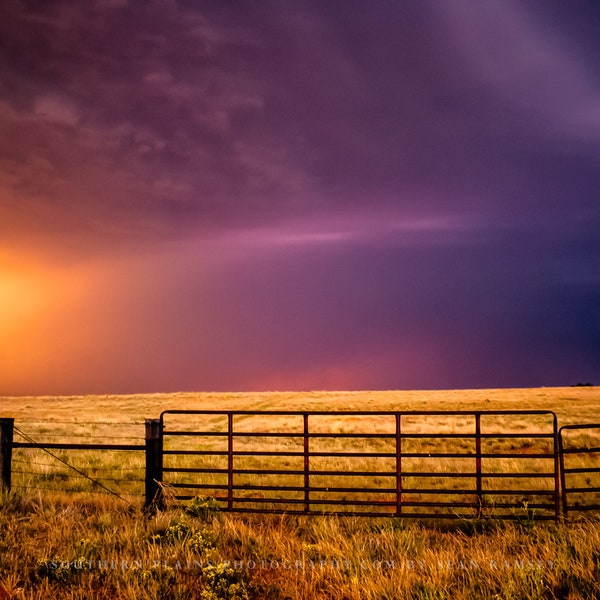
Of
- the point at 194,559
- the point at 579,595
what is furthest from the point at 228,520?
the point at 579,595

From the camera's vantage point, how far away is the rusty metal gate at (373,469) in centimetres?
883

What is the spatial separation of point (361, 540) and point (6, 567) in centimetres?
441

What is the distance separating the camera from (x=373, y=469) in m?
15.7

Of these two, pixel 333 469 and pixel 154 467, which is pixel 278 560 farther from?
pixel 333 469

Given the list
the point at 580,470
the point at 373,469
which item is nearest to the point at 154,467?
the point at 580,470

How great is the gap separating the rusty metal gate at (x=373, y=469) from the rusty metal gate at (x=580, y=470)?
306mm

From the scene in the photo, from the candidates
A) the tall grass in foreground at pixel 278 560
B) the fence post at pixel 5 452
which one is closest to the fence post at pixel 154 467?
the tall grass in foreground at pixel 278 560

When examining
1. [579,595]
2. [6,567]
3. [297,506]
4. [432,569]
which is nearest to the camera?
[579,595]

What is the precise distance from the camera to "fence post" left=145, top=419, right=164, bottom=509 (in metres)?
8.91

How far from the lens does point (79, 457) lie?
716 inches

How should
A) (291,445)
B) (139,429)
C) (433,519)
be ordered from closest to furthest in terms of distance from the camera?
(433,519) → (291,445) → (139,429)

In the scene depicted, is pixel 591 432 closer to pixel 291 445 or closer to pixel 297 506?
pixel 291 445

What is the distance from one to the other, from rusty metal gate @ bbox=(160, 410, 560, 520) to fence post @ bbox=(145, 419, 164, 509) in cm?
19

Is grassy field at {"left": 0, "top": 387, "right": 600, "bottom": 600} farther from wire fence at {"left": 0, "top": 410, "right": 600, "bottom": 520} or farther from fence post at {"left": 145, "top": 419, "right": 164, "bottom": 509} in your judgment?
wire fence at {"left": 0, "top": 410, "right": 600, "bottom": 520}
